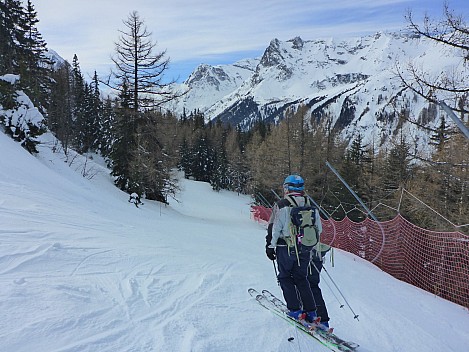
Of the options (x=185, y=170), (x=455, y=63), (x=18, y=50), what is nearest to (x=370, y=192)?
(x=455, y=63)

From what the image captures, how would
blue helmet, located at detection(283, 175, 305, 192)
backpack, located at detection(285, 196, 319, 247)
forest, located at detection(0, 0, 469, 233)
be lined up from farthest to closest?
forest, located at detection(0, 0, 469, 233) < blue helmet, located at detection(283, 175, 305, 192) < backpack, located at detection(285, 196, 319, 247)

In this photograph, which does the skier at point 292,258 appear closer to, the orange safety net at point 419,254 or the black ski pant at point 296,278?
the black ski pant at point 296,278

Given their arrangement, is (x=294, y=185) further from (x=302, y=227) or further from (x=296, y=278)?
(x=296, y=278)

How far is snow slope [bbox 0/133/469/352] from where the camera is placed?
3.34 metres

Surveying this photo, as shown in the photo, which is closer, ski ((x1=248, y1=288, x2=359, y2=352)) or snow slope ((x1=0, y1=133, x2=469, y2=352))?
snow slope ((x1=0, y1=133, x2=469, y2=352))

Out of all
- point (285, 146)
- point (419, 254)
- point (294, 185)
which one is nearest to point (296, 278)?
point (294, 185)

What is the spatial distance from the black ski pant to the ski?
7.3 inches

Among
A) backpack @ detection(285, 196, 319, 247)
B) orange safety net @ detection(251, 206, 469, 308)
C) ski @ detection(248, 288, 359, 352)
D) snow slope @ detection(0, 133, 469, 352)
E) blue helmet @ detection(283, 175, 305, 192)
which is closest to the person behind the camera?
snow slope @ detection(0, 133, 469, 352)

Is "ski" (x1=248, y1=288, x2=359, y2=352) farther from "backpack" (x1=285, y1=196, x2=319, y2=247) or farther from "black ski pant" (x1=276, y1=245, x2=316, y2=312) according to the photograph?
"backpack" (x1=285, y1=196, x2=319, y2=247)

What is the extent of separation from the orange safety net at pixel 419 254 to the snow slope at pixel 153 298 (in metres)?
0.97

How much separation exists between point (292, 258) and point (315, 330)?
2.93ft

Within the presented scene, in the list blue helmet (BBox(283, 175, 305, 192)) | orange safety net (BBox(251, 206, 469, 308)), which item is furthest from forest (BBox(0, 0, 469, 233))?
blue helmet (BBox(283, 175, 305, 192))

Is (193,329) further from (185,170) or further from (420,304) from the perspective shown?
(185,170)

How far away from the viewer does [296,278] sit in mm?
4355
